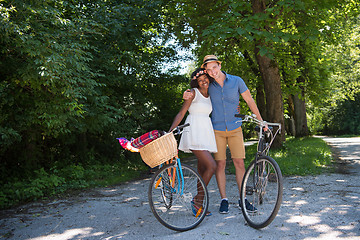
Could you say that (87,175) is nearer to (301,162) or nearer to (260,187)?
(301,162)

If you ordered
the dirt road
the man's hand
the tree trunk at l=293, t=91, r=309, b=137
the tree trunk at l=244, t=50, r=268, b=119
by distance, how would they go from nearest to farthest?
the dirt road
the man's hand
the tree trunk at l=244, t=50, r=268, b=119
the tree trunk at l=293, t=91, r=309, b=137

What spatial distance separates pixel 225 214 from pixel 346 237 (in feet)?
5.32

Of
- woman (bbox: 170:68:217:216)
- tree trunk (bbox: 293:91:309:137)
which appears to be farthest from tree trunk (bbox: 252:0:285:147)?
tree trunk (bbox: 293:91:309:137)

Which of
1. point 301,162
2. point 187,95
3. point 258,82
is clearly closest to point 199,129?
point 187,95

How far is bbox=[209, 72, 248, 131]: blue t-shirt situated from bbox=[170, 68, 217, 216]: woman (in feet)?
0.42

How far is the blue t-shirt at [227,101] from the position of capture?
4770 mm

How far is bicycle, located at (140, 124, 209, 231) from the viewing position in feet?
13.5

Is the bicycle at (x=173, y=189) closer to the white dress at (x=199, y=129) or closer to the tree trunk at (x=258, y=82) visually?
the white dress at (x=199, y=129)

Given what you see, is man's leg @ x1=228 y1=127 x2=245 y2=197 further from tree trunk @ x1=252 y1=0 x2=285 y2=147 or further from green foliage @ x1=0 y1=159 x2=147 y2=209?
tree trunk @ x1=252 y1=0 x2=285 y2=147

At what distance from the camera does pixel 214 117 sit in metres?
4.87

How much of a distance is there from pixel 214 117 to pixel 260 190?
1187 millimetres

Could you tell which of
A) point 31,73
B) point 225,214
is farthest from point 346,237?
point 31,73

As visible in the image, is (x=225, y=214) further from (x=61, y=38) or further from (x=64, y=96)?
(x=61, y=38)

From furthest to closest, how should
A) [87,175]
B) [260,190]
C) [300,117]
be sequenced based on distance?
[300,117] → [87,175] → [260,190]
